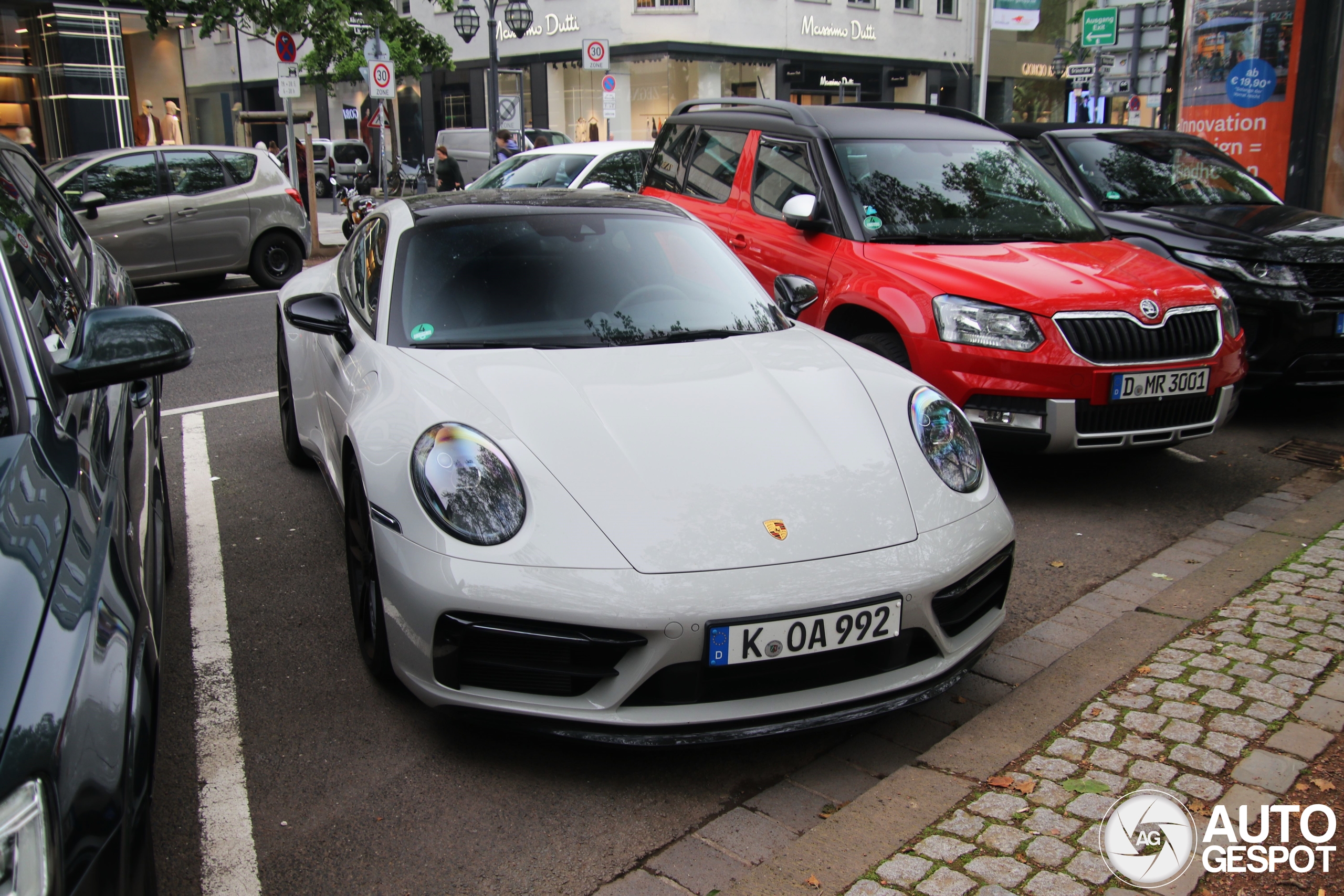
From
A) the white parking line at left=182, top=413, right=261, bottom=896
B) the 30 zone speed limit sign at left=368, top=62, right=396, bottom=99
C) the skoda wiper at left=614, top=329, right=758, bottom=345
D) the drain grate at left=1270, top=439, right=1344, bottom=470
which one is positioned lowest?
the drain grate at left=1270, top=439, right=1344, bottom=470

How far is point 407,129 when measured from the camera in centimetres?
4175

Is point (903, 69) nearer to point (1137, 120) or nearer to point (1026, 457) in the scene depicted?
point (1137, 120)

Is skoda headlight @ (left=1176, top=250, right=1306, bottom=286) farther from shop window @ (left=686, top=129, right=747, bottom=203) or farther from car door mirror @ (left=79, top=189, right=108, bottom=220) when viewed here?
car door mirror @ (left=79, top=189, right=108, bottom=220)

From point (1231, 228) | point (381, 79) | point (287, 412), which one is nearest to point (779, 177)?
point (1231, 228)

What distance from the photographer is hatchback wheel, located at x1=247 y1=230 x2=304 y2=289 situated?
41.5ft

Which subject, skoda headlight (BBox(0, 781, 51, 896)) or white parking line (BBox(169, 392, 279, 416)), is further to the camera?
white parking line (BBox(169, 392, 279, 416))

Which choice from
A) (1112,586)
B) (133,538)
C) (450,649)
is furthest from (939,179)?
(133,538)

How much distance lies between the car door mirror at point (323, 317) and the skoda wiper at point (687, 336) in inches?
39.2

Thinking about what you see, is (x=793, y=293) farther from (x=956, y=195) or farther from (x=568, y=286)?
(x=956, y=195)

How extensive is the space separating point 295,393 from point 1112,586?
3.68 meters

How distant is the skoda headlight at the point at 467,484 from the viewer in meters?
2.89

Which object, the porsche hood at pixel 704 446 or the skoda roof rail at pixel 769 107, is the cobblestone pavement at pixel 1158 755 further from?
the skoda roof rail at pixel 769 107

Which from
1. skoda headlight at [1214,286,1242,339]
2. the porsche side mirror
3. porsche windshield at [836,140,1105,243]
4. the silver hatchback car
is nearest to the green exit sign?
the silver hatchback car

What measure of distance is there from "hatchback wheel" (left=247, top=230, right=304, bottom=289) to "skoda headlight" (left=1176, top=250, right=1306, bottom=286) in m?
9.40
